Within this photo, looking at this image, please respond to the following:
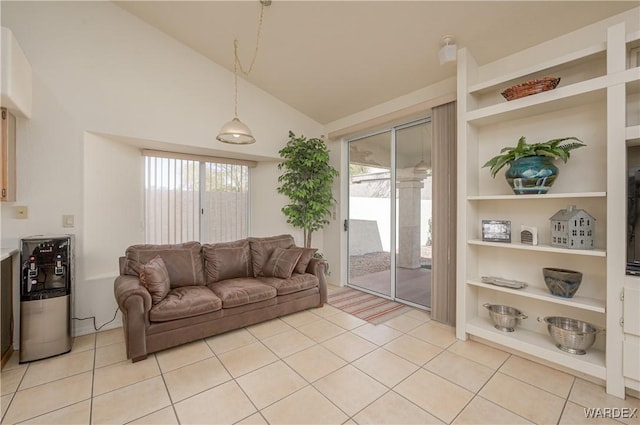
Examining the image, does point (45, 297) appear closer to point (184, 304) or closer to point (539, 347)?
point (184, 304)

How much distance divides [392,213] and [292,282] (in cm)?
169

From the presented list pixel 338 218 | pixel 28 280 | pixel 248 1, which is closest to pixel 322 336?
pixel 338 218

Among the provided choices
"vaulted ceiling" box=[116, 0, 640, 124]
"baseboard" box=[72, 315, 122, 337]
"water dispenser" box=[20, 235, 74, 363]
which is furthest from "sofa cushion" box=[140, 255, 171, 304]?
"vaulted ceiling" box=[116, 0, 640, 124]

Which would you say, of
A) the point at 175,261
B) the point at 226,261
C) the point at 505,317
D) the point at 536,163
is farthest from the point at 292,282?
the point at 536,163

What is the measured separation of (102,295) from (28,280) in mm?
738

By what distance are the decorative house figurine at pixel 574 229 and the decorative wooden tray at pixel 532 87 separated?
0.98 meters

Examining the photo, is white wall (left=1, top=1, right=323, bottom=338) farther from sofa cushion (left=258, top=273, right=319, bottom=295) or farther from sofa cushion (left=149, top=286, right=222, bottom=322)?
sofa cushion (left=258, top=273, right=319, bottom=295)

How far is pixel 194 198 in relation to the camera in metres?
3.93

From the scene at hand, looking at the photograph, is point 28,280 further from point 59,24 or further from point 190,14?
point 190,14

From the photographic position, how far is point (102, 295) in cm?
294

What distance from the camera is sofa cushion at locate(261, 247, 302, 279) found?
11.1 feet

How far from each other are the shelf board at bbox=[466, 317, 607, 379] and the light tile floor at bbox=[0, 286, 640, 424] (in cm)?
11

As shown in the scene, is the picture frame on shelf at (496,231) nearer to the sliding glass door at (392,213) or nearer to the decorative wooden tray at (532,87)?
the sliding glass door at (392,213)

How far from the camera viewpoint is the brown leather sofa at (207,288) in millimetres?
2361
